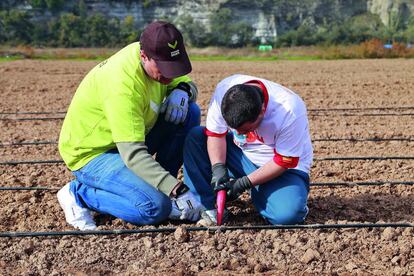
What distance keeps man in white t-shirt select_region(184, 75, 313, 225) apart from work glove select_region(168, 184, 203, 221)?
8cm

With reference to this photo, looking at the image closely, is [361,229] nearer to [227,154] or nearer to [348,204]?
[348,204]

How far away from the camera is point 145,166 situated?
293 centimetres

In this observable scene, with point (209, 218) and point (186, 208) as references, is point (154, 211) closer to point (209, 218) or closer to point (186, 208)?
point (186, 208)

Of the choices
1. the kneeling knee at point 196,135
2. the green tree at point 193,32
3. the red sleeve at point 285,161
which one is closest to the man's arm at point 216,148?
the kneeling knee at point 196,135

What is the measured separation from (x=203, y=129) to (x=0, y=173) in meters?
2.05

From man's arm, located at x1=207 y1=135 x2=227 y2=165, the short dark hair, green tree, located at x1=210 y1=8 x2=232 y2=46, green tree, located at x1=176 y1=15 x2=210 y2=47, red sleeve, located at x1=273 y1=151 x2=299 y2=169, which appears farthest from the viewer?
green tree, located at x1=210 y1=8 x2=232 y2=46

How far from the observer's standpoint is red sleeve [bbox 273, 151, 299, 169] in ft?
10.0

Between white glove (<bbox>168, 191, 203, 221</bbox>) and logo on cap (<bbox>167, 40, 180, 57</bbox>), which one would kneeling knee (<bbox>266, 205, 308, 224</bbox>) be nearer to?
white glove (<bbox>168, 191, 203, 221</bbox>)

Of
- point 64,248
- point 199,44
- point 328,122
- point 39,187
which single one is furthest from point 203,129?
point 199,44

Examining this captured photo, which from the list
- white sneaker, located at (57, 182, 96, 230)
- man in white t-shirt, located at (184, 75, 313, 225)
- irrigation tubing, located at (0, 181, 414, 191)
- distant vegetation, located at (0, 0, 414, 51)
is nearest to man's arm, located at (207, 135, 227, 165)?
man in white t-shirt, located at (184, 75, 313, 225)

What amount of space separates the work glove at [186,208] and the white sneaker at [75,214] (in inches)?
19.1

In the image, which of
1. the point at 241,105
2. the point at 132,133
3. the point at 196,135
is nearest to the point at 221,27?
the point at 196,135

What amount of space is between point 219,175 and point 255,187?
28cm

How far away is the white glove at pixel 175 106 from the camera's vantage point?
11.1ft
